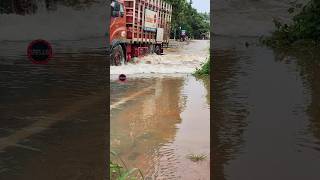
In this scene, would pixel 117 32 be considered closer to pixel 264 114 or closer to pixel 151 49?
pixel 151 49

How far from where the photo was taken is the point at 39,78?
14.3ft

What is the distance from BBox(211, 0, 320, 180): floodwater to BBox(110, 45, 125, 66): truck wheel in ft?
51.7

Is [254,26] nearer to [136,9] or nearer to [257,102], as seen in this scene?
[257,102]

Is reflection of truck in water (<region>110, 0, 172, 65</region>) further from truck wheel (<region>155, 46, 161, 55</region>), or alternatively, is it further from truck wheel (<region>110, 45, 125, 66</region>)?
truck wheel (<region>155, 46, 161, 55</region>)

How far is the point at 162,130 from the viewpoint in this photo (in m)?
8.09

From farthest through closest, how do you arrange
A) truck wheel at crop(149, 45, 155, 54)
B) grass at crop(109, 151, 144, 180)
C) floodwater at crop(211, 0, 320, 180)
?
truck wheel at crop(149, 45, 155, 54)
grass at crop(109, 151, 144, 180)
floodwater at crop(211, 0, 320, 180)

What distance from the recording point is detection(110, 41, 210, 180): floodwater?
19.2 feet

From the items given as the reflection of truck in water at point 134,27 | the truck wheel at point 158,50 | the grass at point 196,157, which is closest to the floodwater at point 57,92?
the grass at point 196,157

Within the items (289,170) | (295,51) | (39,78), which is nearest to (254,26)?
(295,51)

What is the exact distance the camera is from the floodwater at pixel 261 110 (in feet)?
12.8

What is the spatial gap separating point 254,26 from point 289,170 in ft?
3.89

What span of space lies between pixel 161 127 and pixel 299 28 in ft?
16.0

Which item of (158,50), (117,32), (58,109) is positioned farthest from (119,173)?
(158,50)

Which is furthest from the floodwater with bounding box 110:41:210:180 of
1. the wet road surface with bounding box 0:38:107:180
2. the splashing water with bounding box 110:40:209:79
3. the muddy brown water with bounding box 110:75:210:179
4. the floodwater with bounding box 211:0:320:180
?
the splashing water with bounding box 110:40:209:79
